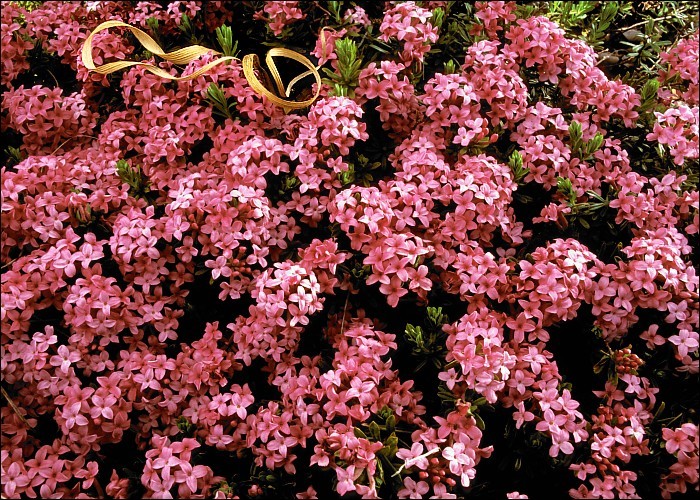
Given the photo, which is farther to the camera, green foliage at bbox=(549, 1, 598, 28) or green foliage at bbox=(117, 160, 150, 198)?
green foliage at bbox=(549, 1, 598, 28)

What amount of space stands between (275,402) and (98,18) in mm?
1933

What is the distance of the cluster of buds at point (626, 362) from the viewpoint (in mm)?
1959

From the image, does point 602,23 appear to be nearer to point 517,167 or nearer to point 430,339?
point 517,167

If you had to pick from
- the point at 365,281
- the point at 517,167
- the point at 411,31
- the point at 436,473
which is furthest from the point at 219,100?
the point at 436,473

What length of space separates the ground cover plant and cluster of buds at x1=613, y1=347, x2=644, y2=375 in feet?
0.04

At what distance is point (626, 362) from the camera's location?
1977 millimetres

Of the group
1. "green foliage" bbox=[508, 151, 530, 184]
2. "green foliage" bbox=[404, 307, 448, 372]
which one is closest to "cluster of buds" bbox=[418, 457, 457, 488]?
"green foliage" bbox=[404, 307, 448, 372]

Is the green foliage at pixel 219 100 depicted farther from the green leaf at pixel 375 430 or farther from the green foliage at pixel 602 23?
the green foliage at pixel 602 23

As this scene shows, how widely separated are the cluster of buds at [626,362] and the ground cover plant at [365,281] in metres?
0.01

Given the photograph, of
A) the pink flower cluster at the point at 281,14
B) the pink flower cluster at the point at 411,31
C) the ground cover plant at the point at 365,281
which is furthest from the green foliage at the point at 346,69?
the pink flower cluster at the point at 281,14

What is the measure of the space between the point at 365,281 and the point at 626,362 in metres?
0.83

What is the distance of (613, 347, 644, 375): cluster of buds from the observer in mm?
1959

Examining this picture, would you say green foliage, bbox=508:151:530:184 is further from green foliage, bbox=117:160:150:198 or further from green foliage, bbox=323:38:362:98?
green foliage, bbox=117:160:150:198

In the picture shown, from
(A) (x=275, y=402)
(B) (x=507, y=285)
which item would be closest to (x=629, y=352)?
(B) (x=507, y=285)
